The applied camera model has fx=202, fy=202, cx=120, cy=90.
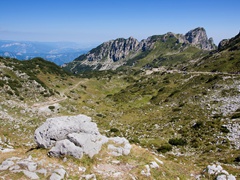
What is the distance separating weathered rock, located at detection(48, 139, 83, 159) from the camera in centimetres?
1739

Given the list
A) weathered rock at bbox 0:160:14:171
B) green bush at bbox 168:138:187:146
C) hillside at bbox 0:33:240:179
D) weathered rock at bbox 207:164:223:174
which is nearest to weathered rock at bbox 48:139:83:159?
hillside at bbox 0:33:240:179

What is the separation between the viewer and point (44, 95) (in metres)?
59.5

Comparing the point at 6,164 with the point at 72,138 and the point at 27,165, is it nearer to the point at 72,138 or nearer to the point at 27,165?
the point at 27,165

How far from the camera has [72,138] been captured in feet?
61.1

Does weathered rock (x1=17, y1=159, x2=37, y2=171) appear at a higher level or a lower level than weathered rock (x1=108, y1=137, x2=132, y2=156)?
higher

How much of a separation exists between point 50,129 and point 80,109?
3814cm

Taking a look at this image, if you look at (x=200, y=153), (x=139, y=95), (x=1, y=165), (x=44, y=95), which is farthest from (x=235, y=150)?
(x=139, y=95)

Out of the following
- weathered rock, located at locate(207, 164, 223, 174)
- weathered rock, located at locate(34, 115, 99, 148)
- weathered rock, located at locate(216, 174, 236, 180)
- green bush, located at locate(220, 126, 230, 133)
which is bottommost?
green bush, located at locate(220, 126, 230, 133)

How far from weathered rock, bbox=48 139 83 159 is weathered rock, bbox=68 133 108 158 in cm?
61

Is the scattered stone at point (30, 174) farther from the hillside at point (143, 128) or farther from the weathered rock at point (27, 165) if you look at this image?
the weathered rock at point (27, 165)

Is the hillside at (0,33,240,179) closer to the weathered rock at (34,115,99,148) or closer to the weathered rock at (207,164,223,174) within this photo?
the weathered rock at (207,164,223,174)

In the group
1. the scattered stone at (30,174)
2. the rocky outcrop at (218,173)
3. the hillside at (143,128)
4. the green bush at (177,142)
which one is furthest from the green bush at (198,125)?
the scattered stone at (30,174)

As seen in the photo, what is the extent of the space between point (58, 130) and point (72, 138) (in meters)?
1.73

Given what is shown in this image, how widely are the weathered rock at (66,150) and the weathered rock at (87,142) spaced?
61 centimetres
